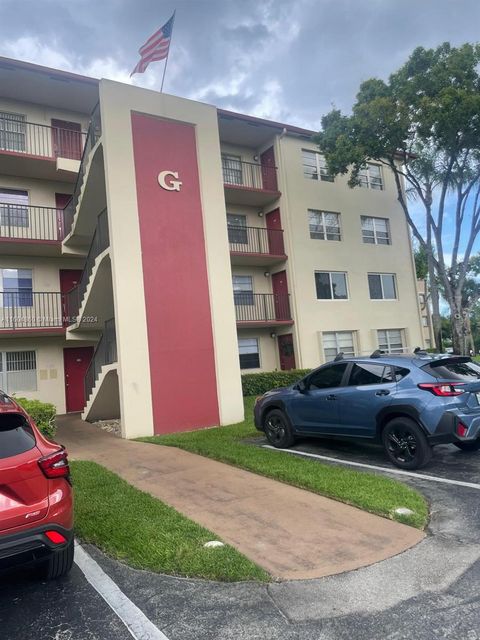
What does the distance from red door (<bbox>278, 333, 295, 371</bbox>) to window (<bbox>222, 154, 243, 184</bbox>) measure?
7066 millimetres

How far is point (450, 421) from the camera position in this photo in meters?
6.42

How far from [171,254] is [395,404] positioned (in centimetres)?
741

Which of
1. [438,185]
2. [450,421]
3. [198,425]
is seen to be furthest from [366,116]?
[450,421]

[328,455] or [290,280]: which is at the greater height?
[290,280]

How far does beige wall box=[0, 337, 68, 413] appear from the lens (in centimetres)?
1609

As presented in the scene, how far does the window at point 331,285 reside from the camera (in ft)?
66.3

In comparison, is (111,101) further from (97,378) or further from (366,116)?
(366,116)

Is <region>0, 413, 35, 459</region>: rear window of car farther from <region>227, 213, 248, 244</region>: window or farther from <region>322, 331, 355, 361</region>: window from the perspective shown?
<region>322, 331, 355, 361</region>: window

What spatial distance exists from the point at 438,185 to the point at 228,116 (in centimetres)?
889

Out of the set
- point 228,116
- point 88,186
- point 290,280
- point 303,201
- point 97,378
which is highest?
point 228,116

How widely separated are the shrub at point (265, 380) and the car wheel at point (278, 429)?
26.4ft

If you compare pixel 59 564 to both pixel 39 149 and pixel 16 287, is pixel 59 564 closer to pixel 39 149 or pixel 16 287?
pixel 16 287

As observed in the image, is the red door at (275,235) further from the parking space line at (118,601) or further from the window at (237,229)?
the parking space line at (118,601)

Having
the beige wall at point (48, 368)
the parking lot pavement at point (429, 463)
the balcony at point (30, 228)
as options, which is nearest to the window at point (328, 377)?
the parking lot pavement at point (429, 463)
